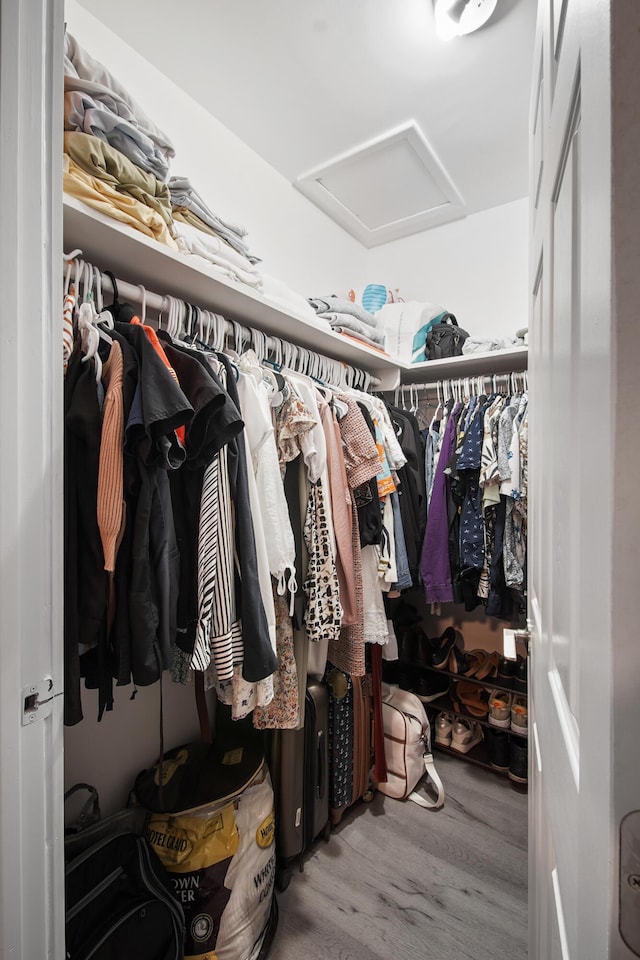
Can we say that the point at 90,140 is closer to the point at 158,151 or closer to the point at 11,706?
the point at 158,151

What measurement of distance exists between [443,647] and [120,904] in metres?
1.66

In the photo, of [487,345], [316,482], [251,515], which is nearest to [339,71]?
[487,345]

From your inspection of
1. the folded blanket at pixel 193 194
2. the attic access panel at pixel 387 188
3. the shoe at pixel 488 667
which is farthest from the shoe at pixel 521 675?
the attic access panel at pixel 387 188

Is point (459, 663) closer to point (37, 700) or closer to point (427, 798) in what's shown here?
point (427, 798)

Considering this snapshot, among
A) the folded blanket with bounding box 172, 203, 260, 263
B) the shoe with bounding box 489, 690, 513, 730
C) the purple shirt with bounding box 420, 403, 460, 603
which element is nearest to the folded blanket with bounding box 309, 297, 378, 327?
the folded blanket with bounding box 172, 203, 260, 263

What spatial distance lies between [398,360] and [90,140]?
55.8 inches

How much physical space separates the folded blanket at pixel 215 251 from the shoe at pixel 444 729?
6.99ft

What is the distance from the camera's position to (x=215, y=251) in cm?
131

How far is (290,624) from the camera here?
124 centimetres

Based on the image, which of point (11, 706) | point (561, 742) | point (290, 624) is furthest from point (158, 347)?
point (561, 742)

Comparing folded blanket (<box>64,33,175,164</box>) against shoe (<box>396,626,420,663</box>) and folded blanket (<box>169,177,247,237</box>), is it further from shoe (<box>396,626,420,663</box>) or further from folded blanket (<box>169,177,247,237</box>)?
shoe (<box>396,626,420,663</box>)

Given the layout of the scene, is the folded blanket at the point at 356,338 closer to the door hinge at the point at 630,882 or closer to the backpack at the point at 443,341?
the backpack at the point at 443,341

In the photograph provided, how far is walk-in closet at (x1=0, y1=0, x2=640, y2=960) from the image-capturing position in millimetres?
394

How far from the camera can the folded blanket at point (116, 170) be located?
938 millimetres
